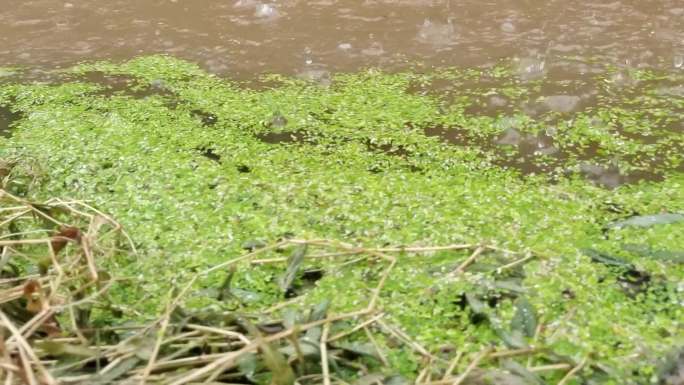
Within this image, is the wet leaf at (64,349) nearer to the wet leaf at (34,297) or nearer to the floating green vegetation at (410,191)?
the wet leaf at (34,297)

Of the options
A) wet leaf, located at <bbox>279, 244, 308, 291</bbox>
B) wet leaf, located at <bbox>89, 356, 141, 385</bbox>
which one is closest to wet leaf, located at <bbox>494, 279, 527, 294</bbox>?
wet leaf, located at <bbox>279, 244, 308, 291</bbox>

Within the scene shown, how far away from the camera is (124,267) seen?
69.2 inches

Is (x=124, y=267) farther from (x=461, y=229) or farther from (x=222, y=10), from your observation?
(x=222, y=10)

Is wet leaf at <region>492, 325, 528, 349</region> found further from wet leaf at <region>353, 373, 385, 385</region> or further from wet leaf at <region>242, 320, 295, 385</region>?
wet leaf at <region>242, 320, 295, 385</region>

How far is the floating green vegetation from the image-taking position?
154 cm

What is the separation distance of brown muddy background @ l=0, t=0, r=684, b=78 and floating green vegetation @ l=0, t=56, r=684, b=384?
0.23 meters

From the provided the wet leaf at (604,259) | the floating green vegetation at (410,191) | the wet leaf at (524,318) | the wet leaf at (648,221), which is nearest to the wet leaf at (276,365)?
the floating green vegetation at (410,191)

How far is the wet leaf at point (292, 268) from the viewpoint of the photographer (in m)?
1.65

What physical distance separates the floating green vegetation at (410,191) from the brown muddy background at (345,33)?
226mm

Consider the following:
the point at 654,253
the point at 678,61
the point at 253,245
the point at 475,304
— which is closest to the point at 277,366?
the point at 475,304

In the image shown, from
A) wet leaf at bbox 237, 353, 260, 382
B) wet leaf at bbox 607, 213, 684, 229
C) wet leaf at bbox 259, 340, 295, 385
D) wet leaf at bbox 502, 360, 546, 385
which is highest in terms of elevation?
wet leaf at bbox 259, 340, 295, 385

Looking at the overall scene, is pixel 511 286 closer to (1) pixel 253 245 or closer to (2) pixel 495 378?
(2) pixel 495 378

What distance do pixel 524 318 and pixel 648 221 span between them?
20.0 inches

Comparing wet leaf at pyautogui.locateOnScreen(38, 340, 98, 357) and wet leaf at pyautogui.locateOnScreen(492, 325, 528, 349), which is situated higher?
wet leaf at pyautogui.locateOnScreen(38, 340, 98, 357)
